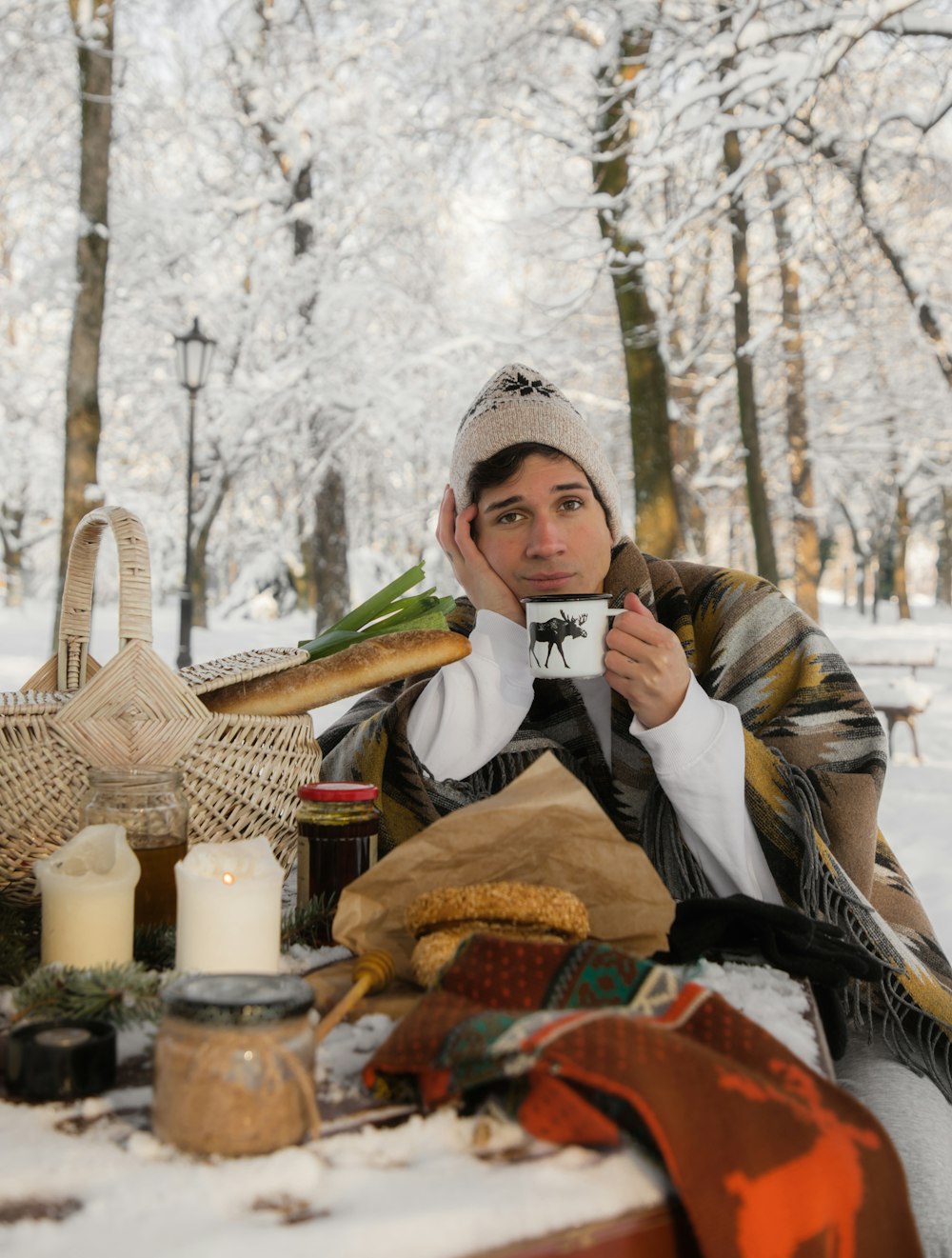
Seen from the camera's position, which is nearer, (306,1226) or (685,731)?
(306,1226)

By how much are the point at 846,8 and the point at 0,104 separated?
31.5ft

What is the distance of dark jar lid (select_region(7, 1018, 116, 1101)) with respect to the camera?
993mm

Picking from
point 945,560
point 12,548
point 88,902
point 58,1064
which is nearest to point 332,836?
point 88,902

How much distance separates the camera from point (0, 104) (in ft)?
39.3

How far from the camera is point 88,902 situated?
1.28 metres

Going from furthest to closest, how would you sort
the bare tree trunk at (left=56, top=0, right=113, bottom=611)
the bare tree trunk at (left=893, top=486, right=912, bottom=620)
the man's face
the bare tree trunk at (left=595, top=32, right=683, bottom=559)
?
1. the bare tree trunk at (left=893, top=486, right=912, bottom=620)
2. the bare tree trunk at (left=56, top=0, right=113, bottom=611)
3. the bare tree trunk at (left=595, top=32, right=683, bottom=559)
4. the man's face

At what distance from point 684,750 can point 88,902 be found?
1.00 metres

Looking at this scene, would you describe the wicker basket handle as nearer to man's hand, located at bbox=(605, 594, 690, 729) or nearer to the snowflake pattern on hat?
man's hand, located at bbox=(605, 594, 690, 729)

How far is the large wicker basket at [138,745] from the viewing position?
147 centimetres

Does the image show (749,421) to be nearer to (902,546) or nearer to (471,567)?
(471,567)

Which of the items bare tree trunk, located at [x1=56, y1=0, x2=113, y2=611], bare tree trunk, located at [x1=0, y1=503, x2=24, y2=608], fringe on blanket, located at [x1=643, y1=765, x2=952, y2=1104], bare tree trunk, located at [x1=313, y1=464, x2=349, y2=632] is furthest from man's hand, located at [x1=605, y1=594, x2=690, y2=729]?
bare tree trunk, located at [x1=0, y1=503, x2=24, y2=608]

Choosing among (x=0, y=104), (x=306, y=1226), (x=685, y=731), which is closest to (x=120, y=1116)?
(x=306, y=1226)

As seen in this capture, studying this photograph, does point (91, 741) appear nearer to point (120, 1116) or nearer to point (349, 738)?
point (120, 1116)

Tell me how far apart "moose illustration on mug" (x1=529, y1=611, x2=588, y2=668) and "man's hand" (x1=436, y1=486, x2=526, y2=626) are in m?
0.50
